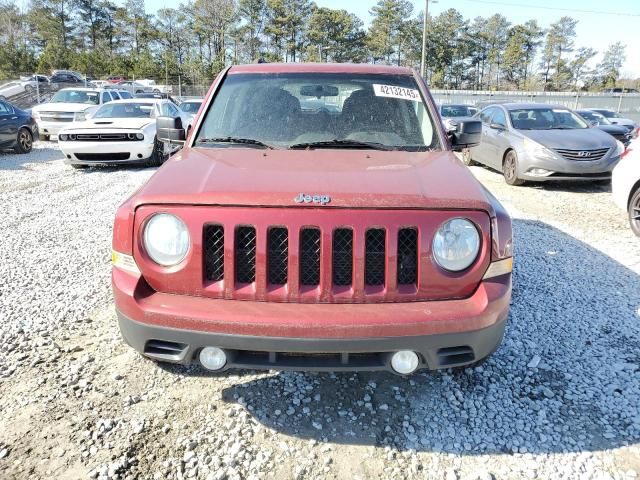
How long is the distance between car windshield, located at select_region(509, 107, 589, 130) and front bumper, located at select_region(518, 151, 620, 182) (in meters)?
1.17

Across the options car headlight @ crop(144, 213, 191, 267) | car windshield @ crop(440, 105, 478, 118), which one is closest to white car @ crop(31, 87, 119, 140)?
car windshield @ crop(440, 105, 478, 118)

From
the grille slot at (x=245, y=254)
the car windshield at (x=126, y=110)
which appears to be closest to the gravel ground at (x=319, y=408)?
the grille slot at (x=245, y=254)

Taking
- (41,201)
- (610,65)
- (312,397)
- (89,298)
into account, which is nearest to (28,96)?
(41,201)

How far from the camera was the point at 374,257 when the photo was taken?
2.19m

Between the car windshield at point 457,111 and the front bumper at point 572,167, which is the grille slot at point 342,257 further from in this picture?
the car windshield at point 457,111

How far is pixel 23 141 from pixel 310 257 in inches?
551

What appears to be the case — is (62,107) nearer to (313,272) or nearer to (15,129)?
(15,129)

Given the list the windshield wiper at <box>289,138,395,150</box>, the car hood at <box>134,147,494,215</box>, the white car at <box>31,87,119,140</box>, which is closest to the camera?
the car hood at <box>134,147,494,215</box>

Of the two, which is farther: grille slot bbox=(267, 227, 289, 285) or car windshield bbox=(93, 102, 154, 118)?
car windshield bbox=(93, 102, 154, 118)

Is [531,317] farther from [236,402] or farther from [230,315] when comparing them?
[230,315]

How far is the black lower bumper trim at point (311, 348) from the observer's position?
205 cm

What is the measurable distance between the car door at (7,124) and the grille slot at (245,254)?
13091mm

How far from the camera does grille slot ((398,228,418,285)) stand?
2.17m

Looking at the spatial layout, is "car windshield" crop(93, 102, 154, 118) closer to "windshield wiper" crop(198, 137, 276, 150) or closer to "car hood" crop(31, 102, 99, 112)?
"car hood" crop(31, 102, 99, 112)
